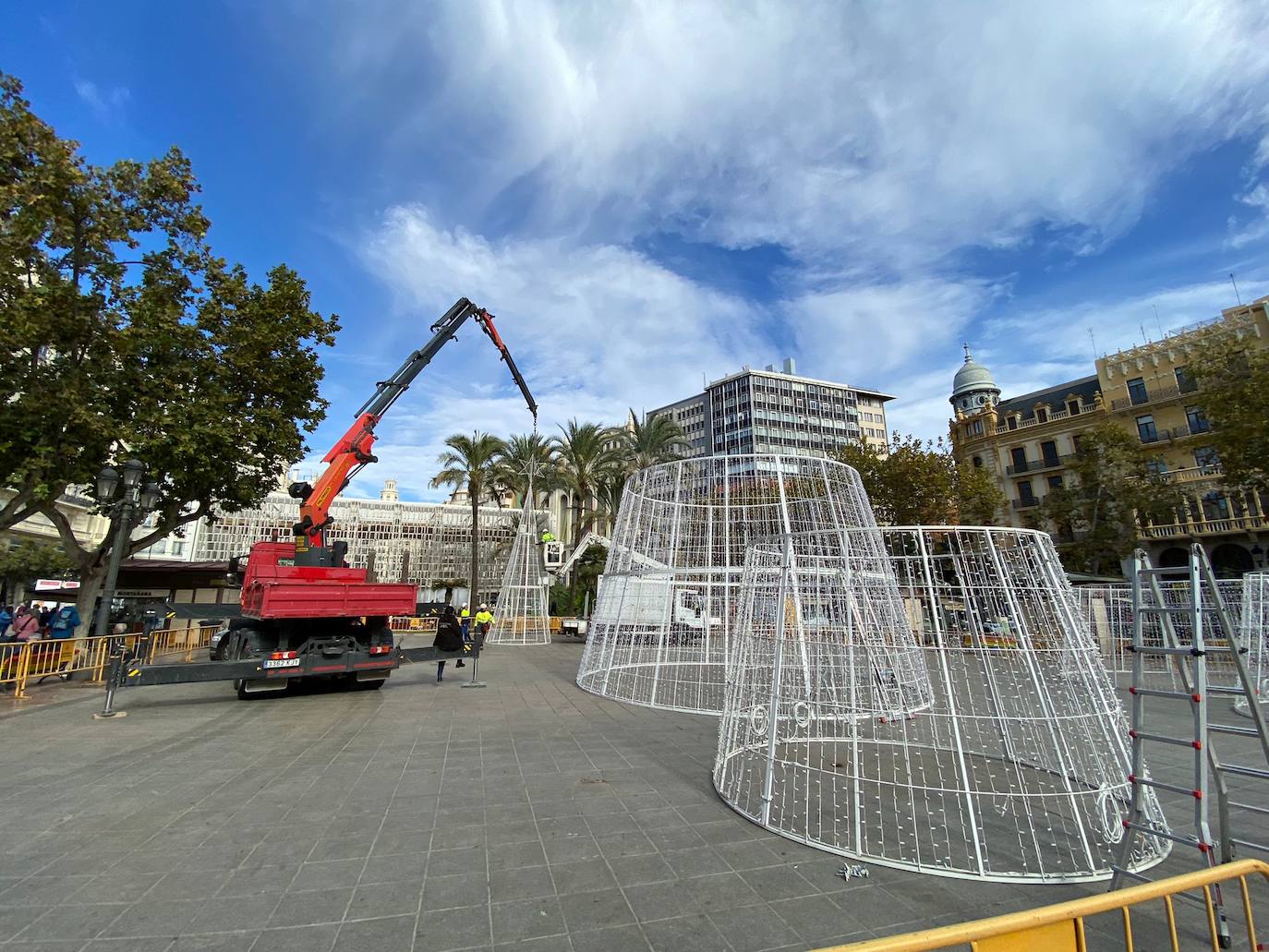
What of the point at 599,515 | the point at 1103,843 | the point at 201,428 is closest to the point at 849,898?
the point at 1103,843

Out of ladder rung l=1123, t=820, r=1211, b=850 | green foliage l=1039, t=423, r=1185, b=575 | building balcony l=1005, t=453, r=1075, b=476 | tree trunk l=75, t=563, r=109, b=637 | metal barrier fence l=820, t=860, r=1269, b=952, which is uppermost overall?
building balcony l=1005, t=453, r=1075, b=476

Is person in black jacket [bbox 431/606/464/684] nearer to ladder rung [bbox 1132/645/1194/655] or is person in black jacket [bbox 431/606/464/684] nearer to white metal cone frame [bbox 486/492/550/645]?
white metal cone frame [bbox 486/492/550/645]

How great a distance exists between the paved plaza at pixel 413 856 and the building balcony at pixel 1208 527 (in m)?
36.1

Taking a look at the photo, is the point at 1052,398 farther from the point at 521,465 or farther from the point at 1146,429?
the point at 521,465

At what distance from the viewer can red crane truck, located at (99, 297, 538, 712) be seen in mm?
9748

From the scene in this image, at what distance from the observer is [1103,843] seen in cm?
423

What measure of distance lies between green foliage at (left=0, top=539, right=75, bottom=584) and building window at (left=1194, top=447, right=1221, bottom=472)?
5452 cm

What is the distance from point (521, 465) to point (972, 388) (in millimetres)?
50837

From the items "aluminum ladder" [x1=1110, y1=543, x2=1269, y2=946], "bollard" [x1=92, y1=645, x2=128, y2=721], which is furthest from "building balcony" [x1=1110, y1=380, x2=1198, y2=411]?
"bollard" [x1=92, y1=645, x2=128, y2=721]

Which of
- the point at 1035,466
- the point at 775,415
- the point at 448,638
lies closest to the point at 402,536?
the point at 448,638

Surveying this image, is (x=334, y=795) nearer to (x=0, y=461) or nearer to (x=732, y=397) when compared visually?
(x=0, y=461)

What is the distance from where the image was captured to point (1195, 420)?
106 feet

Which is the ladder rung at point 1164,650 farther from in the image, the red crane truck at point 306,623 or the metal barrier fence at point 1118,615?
the metal barrier fence at point 1118,615

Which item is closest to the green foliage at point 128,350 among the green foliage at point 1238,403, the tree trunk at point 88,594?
the tree trunk at point 88,594
